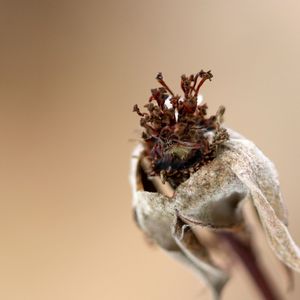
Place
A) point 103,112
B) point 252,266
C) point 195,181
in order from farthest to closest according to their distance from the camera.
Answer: point 103,112, point 252,266, point 195,181

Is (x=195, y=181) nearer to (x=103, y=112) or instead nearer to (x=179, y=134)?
(x=179, y=134)

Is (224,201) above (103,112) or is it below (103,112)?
below

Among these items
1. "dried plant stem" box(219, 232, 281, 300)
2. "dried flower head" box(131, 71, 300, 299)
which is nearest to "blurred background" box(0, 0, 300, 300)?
"dried plant stem" box(219, 232, 281, 300)

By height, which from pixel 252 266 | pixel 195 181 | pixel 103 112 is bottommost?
pixel 252 266

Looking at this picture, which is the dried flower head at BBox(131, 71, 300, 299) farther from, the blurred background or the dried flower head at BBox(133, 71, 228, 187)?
the blurred background

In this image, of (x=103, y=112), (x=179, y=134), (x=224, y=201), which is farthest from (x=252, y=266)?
(x=103, y=112)
